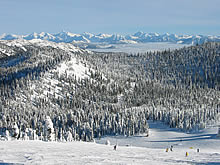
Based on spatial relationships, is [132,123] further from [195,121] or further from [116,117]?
[195,121]

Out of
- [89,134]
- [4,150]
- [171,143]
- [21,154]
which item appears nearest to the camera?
[21,154]

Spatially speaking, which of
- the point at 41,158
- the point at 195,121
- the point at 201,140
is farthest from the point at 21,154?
the point at 195,121

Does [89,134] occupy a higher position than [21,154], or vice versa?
[21,154]

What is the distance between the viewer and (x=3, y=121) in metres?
195

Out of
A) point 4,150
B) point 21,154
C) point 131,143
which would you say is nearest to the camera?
point 21,154

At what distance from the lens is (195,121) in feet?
605

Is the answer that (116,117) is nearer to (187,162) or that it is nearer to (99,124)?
(99,124)

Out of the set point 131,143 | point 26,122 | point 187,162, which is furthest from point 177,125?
point 187,162

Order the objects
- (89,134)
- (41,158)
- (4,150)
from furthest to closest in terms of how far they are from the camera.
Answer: (89,134), (4,150), (41,158)

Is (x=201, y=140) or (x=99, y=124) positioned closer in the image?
(x=201, y=140)

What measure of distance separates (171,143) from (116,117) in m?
59.4

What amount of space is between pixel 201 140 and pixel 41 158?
123m

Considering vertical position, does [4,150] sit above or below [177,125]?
above

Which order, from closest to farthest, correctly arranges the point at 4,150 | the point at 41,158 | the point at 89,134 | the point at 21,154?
the point at 41,158, the point at 21,154, the point at 4,150, the point at 89,134
